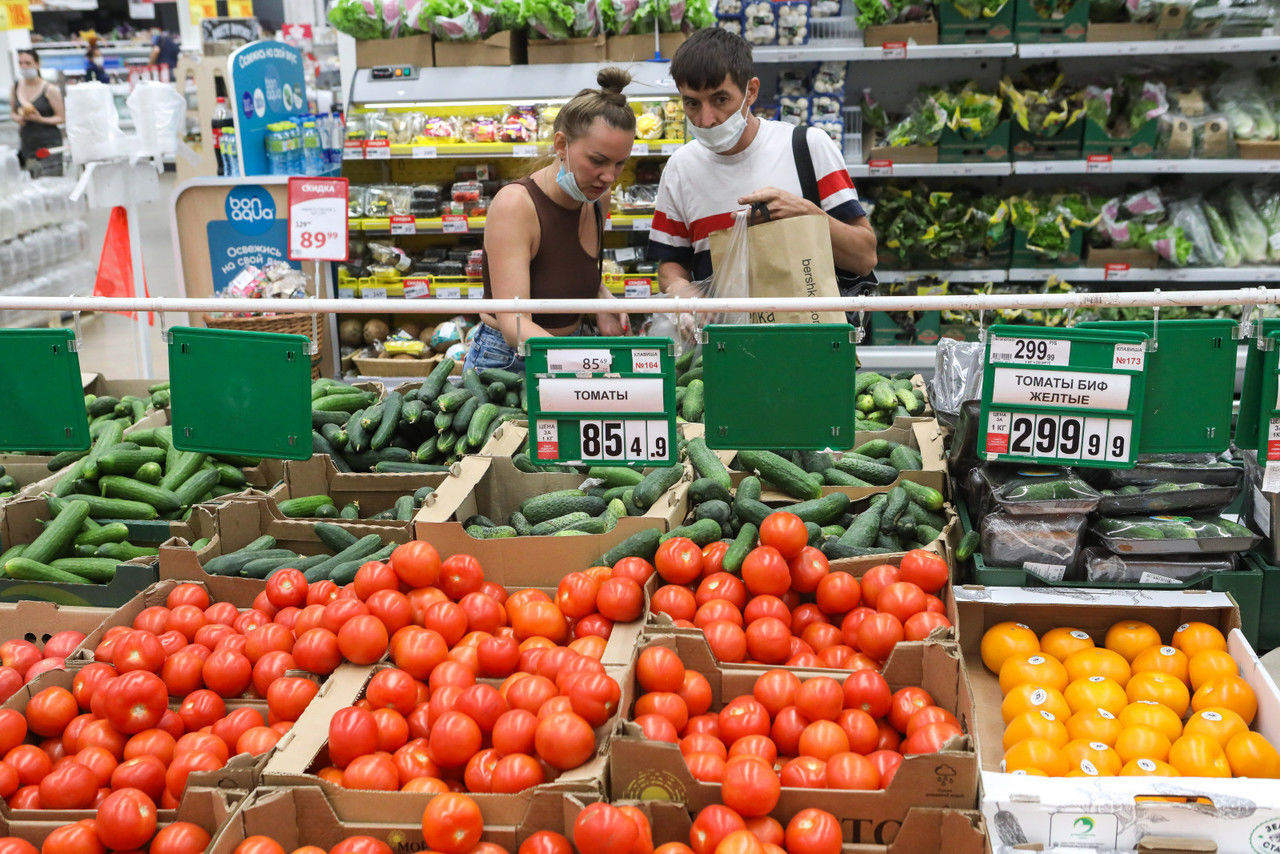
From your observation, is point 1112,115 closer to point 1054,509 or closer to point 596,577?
point 1054,509

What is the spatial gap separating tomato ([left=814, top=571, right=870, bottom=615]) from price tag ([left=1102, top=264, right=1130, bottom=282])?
3907 mm

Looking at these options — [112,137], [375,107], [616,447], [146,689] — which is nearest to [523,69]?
[375,107]

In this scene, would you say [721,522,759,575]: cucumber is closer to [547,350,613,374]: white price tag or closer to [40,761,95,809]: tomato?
[547,350,613,374]: white price tag

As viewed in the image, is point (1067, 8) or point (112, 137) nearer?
point (1067, 8)

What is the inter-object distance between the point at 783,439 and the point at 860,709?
551mm

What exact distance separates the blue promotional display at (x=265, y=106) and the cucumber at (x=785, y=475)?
431cm

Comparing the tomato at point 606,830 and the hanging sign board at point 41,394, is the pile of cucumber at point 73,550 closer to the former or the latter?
the hanging sign board at point 41,394

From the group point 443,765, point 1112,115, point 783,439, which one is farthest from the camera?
point 1112,115

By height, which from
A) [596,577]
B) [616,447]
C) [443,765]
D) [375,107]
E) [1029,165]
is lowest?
[443,765]

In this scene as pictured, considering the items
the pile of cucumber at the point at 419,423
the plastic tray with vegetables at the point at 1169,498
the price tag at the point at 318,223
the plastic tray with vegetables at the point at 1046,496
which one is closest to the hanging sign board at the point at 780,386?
the plastic tray with vegetables at the point at 1046,496

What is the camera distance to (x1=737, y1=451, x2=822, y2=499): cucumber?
2.58 meters

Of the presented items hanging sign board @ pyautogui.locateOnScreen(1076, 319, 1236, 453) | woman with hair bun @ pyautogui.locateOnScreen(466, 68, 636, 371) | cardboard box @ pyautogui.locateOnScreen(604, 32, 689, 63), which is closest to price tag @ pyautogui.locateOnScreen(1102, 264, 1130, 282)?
cardboard box @ pyautogui.locateOnScreen(604, 32, 689, 63)

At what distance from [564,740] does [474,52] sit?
4.71 metres

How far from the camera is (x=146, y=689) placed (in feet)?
6.38
